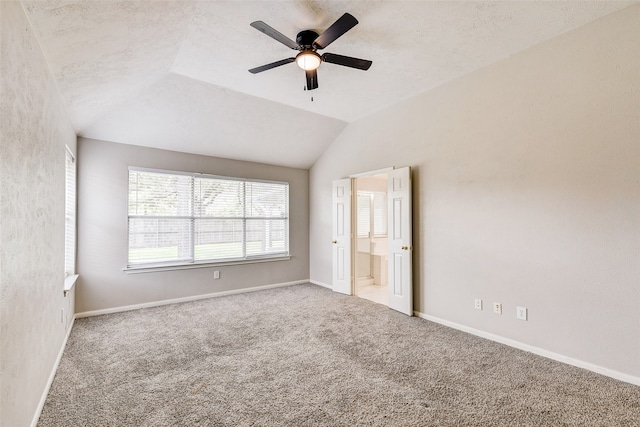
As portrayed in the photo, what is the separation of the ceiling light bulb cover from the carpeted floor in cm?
275

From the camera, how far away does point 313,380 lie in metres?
2.50

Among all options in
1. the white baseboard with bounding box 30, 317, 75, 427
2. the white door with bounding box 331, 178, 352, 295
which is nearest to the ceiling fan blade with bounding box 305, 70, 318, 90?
the white door with bounding box 331, 178, 352, 295

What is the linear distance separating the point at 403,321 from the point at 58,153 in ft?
13.7

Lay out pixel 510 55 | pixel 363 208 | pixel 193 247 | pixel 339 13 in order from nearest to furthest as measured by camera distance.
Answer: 1. pixel 339 13
2. pixel 510 55
3. pixel 193 247
4. pixel 363 208

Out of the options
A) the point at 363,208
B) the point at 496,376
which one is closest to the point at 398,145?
the point at 363,208

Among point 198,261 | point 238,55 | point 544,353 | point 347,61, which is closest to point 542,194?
point 544,353

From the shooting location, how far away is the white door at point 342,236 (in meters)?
5.24

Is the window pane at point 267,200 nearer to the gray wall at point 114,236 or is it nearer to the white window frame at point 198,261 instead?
the white window frame at point 198,261

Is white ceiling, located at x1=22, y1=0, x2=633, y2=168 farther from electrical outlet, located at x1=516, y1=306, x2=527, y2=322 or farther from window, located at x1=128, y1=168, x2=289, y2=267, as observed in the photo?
electrical outlet, located at x1=516, y1=306, x2=527, y2=322

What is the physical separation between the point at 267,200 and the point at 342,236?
165 cm

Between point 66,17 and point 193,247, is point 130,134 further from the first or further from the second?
point 66,17

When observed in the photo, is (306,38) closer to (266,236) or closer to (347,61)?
(347,61)

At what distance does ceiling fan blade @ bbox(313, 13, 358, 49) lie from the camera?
2129 mm

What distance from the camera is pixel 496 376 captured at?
2.56 meters
